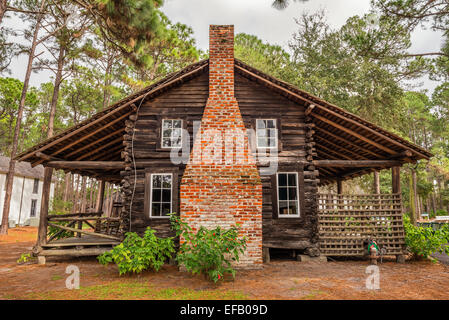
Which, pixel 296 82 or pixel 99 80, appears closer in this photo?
pixel 296 82

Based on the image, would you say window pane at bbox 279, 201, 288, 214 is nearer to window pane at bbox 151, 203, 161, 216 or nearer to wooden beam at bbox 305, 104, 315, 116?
wooden beam at bbox 305, 104, 315, 116

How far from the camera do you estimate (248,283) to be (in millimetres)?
5621

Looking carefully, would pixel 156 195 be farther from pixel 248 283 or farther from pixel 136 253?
pixel 248 283

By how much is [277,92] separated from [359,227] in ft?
17.2

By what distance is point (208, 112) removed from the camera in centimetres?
739

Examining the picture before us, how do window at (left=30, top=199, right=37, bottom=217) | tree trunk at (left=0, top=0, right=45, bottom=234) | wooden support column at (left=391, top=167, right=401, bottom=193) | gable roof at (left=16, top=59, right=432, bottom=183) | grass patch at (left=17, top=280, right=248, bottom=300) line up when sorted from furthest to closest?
window at (left=30, top=199, right=37, bottom=217)
tree trunk at (left=0, top=0, right=45, bottom=234)
wooden support column at (left=391, top=167, right=401, bottom=193)
gable roof at (left=16, top=59, right=432, bottom=183)
grass patch at (left=17, top=280, right=248, bottom=300)

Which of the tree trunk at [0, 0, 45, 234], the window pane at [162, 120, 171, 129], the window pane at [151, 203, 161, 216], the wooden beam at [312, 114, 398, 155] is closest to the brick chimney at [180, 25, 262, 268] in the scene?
the window pane at [162, 120, 171, 129]

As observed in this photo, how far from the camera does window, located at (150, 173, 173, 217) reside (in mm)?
8625

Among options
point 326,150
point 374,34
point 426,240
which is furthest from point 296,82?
point 426,240

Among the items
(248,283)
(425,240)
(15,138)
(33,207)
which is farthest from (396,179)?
(33,207)

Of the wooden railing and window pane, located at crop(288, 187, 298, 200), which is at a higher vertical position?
window pane, located at crop(288, 187, 298, 200)

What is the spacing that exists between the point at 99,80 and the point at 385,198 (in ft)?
69.2

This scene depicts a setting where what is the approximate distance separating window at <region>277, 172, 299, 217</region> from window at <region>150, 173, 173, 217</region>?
3611 millimetres
